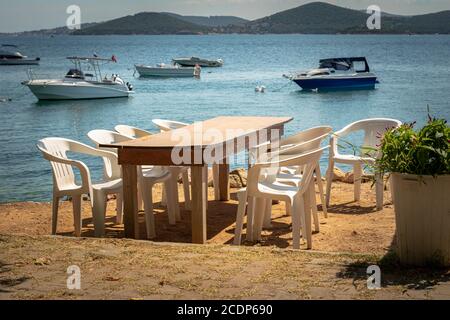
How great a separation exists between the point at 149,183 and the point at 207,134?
777mm

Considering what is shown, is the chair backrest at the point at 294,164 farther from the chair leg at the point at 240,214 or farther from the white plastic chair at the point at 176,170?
the white plastic chair at the point at 176,170

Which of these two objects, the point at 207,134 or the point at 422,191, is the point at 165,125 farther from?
the point at 422,191

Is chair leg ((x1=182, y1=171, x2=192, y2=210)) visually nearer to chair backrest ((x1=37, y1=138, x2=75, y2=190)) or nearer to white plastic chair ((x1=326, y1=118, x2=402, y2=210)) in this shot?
chair backrest ((x1=37, y1=138, x2=75, y2=190))

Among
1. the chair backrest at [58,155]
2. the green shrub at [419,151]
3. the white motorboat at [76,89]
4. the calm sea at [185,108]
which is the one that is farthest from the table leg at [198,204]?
the white motorboat at [76,89]

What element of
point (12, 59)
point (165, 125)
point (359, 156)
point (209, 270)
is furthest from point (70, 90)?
point (12, 59)

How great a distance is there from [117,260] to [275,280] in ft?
4.48

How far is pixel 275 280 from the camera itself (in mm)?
5781

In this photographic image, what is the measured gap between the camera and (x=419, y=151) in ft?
19.1

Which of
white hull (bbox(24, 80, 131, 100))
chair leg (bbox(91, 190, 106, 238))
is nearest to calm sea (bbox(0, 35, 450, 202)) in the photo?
white hull (bbox(24, 80, 131, 100))

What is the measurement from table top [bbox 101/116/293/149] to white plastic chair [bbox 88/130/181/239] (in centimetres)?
43

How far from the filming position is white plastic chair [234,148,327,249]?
7625mm

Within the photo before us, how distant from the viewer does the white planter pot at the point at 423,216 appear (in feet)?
18.9
